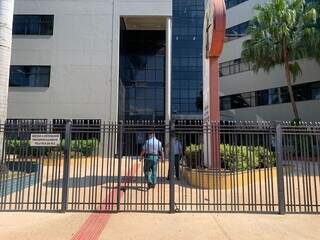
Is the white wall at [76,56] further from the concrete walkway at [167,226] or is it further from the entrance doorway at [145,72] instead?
the concrete walkway at [167,226]

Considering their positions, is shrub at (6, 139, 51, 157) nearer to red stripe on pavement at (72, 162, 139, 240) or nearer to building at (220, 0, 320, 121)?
red stripe on pavement at (72, 162, 139, 240)

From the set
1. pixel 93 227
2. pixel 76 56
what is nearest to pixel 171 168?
pixel 93 227

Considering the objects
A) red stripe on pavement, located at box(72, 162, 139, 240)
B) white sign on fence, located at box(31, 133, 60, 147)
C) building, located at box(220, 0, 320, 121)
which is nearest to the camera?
red stripe on pavement, located at box(72, 162, 139, 240)

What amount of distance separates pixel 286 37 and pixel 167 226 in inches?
905

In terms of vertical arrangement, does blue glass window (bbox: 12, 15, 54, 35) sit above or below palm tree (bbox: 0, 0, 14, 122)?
above

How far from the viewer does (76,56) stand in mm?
26922

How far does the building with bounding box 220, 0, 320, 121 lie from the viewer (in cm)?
2922

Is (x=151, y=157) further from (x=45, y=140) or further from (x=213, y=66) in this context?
(x=213, y=66)

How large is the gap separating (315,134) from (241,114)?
26.2 metres

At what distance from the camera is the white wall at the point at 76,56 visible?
26.4m

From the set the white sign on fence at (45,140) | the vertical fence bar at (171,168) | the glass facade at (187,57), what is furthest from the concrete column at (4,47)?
the glass facade at (187,57)

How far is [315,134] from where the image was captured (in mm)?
8773

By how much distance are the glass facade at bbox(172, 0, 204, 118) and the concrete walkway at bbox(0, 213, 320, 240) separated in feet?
132

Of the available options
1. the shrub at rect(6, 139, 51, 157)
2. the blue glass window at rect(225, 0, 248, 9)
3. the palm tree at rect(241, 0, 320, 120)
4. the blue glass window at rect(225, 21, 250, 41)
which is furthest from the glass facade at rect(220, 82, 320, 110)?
the shrub at rect(6, 139, 51, 157)
